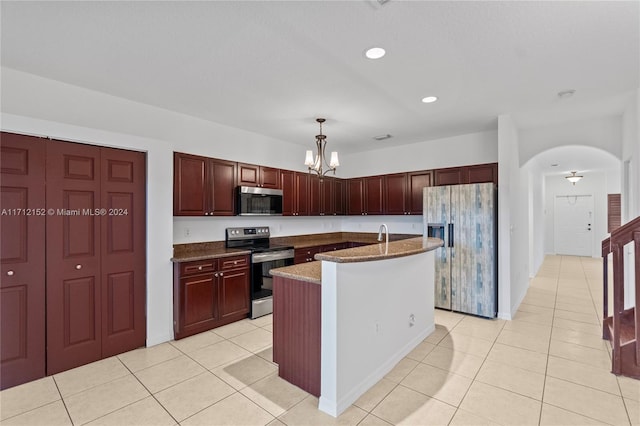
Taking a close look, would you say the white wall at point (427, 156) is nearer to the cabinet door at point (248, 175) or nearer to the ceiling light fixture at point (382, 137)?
the ceiling light fixture at point (382, 137)

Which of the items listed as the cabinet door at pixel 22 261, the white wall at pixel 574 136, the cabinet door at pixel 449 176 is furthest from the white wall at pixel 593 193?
the cabinet door at pixel 22 261

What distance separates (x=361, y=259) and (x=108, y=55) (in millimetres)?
2597

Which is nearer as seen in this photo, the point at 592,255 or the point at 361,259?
the point at 361,259

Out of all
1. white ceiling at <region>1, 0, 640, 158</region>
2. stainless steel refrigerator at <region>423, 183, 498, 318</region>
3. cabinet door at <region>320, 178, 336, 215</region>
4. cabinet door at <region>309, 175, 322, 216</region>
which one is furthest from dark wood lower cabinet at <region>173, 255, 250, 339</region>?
stainless steel refrigerator at <region>423, 183, 498, 318</region>

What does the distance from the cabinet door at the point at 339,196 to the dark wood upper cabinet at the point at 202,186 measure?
7.54 ft

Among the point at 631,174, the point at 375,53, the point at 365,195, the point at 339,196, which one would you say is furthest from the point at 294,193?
the point at 631,174

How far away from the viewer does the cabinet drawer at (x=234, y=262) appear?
3.84 m

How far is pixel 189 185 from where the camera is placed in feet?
12.5

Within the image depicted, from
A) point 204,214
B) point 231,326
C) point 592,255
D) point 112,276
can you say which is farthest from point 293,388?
point 592,255

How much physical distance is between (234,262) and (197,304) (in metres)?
0.66

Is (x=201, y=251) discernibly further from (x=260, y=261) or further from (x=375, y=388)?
(x=375, y=388)

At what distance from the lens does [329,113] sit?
12.7 feet

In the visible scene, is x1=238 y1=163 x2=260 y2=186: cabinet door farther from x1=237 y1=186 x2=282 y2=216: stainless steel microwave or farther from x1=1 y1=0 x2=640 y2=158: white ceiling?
x1=1 y1=0 x2=640 y2=158: white ceiling

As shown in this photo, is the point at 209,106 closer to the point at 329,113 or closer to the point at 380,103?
the point at 329,113
